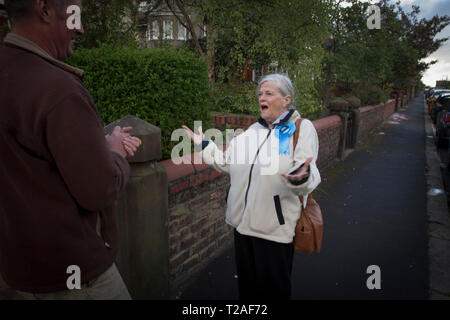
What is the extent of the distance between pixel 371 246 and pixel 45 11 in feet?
13.9

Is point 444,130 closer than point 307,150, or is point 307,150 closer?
point 307,150

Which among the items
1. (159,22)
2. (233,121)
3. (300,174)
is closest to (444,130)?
(233,121)

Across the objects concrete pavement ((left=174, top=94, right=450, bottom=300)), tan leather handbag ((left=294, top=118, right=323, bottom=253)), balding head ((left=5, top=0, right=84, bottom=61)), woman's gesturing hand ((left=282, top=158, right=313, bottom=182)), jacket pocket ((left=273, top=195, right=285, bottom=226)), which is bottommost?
concrete pavement ((left=174, top=94, right=450, bottom=300))

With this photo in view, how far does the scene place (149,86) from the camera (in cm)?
346

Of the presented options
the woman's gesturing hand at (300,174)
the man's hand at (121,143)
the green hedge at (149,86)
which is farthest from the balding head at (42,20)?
the green hedge at (149,86)

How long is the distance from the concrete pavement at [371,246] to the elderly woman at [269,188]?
2.93 feet

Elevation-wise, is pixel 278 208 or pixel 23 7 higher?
pixel 23 7

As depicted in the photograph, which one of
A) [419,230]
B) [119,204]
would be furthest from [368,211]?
[119,204]

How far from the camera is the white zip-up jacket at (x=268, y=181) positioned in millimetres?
2283

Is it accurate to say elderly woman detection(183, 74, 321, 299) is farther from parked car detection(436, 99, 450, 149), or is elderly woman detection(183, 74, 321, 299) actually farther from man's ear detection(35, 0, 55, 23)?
parked car detection(436, 99, 450, 149)

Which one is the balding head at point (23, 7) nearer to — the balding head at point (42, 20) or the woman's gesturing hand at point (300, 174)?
the balding head at point (42, 20)

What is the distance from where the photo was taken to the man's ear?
48.4 inches

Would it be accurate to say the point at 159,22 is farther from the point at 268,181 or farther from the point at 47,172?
the point at 47,172

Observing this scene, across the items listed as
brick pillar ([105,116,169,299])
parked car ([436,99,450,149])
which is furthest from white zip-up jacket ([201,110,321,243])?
parked car ([436,99,450,149])
